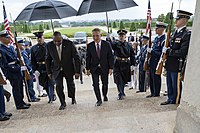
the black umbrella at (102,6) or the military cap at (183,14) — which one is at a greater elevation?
the black umbrella at (102,6)

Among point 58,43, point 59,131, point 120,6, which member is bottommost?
point 59,131

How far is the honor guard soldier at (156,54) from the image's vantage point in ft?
15.4

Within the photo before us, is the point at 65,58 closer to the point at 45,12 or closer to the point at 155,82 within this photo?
the point at 45,12

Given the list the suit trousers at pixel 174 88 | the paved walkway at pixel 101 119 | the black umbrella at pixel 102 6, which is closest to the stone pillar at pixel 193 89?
the paved walkway at pixel 101 119

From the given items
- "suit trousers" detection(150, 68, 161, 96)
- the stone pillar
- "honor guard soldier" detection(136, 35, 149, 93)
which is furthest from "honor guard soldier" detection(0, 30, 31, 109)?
the stone pillar

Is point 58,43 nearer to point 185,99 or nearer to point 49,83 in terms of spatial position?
point 49,83

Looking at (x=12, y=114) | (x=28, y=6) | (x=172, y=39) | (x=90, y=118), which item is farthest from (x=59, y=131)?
(x=28, y=6)

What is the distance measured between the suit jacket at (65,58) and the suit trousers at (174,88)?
1.87 m

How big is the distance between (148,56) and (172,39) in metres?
1.08

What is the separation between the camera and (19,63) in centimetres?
462

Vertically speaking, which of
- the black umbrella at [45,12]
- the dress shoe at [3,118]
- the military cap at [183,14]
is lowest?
the dress shoe at [3,118]

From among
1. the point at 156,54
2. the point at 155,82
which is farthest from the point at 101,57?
the point at 155,82

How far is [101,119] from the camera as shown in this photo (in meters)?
3.37

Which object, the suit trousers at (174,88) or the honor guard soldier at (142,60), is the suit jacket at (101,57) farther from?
the honor guard soldier at (142,60)
